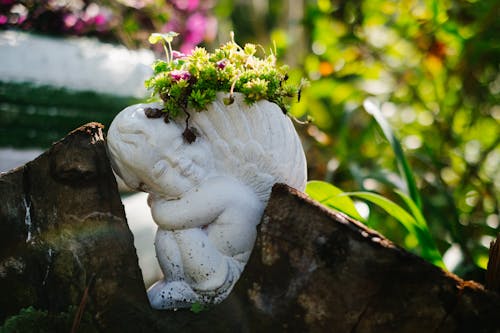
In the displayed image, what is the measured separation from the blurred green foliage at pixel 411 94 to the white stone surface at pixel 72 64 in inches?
40.8

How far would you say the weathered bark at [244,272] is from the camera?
1.13 m

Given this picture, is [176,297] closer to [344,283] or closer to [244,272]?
[244,272]

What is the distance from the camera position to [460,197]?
3164 mm

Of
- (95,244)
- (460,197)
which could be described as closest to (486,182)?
(460,197)

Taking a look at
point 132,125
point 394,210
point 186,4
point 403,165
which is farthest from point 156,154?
point 186,4

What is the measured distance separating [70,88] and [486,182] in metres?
2.05

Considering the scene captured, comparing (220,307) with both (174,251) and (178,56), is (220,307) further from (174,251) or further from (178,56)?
(178,56)

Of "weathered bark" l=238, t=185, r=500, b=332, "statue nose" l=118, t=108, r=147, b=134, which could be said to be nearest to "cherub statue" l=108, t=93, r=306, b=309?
"statue nose" l=118, t=108, r=147, b=134

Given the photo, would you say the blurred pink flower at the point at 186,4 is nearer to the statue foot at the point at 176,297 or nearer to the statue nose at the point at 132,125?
the statue nose at the point at 132,125

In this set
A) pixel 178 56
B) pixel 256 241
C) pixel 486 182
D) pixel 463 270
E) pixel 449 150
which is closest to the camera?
pixel 256 241

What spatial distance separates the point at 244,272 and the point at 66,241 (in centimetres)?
37

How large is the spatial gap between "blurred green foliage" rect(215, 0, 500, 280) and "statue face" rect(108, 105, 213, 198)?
1.65m

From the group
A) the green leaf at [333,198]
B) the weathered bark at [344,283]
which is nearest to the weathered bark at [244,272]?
the weathered bark at [344,283]

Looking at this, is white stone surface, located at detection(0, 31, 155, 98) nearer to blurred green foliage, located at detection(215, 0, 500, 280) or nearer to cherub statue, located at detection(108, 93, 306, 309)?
cherub statue, located at detection(108, 93, 306, 309)
